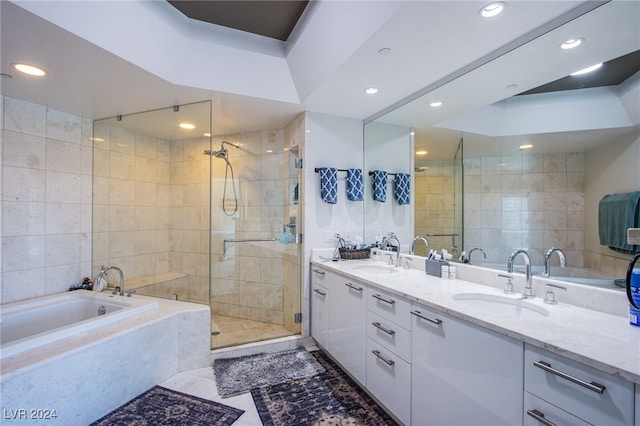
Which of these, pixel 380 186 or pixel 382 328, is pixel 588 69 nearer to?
pixel 380 186

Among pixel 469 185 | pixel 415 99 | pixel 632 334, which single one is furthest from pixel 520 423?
pixel 415 99

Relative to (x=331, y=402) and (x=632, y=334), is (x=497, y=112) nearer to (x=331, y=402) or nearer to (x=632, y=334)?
(x=632, y=334)

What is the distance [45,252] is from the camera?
277 cm

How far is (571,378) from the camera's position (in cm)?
97

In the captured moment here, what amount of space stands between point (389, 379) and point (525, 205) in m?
1.49

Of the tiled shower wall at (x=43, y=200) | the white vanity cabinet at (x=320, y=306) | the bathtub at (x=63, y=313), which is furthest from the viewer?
the white vanity cabinet at (x=320, y=306)

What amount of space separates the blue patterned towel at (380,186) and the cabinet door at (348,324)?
1025 mm

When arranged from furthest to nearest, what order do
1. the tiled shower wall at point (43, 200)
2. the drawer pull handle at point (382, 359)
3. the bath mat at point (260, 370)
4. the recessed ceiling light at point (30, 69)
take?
the tiled shower wall at point (43, 200) < the bath mat at point (260, 370) < the recessed ceiling light at point (30, 69) < the drawer pull handle at point (382, 359)

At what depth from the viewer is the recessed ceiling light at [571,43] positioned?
1.58 m

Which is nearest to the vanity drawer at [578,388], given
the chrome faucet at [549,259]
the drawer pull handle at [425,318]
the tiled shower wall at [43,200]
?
the drawer pull handle at [425,318]

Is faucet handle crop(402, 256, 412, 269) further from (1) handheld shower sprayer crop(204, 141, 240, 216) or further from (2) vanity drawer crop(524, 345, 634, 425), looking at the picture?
(1) handheld shower sprayer crop(204, 141, 240, 216)

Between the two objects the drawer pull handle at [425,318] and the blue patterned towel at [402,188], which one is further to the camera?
the blue patterned towel at [402,188]

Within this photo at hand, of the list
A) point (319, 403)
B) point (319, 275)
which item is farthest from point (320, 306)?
point (319, 403)

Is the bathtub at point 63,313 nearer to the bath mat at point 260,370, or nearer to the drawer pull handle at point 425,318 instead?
the bath mat at point 260,370
